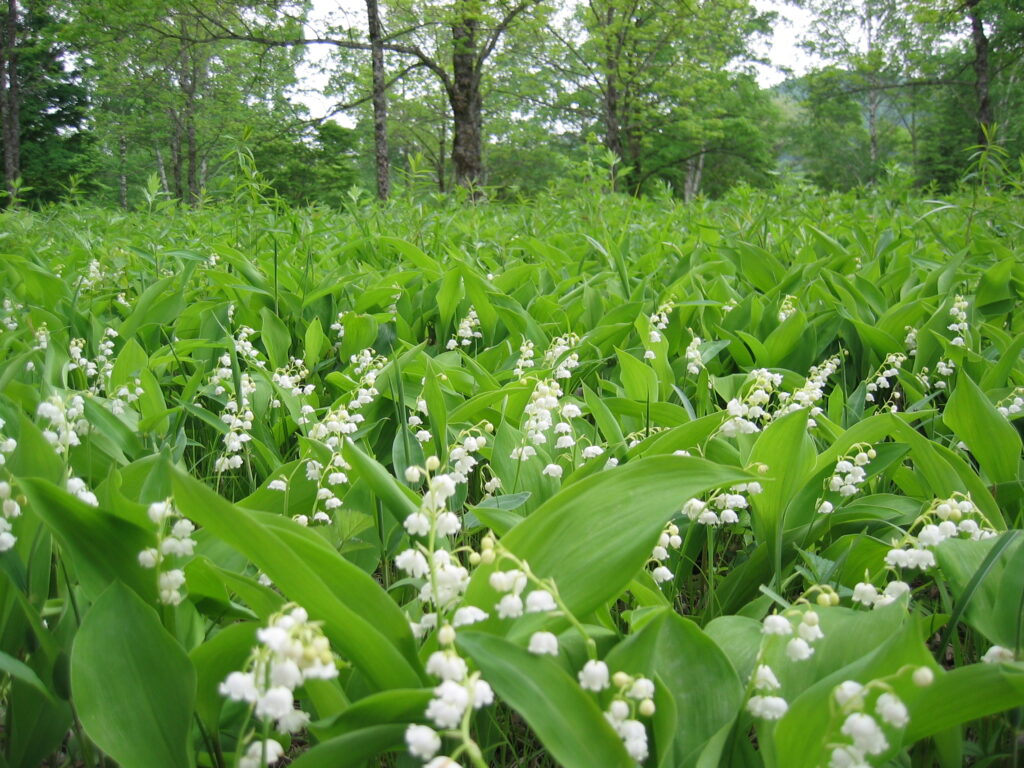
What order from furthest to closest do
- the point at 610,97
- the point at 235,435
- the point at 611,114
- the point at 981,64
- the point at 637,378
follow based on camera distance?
the point at 610,97
the point at 611,114
the point at 981,64
the point at 637,378
the point at 235,435

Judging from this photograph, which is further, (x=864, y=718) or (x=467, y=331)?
(x=467, y=331)

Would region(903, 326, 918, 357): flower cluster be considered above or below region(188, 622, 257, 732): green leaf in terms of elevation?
above

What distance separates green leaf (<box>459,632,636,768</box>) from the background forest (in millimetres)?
3845

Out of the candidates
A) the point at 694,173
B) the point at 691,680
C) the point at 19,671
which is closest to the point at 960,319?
the point at 691,680

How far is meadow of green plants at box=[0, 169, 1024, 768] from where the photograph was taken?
34.8 inches

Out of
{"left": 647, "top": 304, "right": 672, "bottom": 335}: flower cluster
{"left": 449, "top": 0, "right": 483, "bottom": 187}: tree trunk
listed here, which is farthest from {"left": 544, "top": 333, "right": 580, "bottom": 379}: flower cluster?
{"left": 449, "top": 0, "right": 483, "bottom": 187}: tree trunk

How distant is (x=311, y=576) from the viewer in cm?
88

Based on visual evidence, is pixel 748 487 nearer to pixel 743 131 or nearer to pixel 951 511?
pixel 951 511

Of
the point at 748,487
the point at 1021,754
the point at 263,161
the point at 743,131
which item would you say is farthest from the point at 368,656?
the point at 743,131

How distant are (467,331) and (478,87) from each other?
12101 mm

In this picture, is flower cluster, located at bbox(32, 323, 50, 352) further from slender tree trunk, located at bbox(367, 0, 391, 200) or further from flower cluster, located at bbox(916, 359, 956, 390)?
slender tree trunk, located at bbox(367, 0, 391, 200)

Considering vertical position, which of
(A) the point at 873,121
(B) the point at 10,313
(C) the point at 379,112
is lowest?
(B) the point at 10,313

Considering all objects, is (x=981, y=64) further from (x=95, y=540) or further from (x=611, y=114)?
(x=95, y=540)

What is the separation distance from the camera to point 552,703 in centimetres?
86
